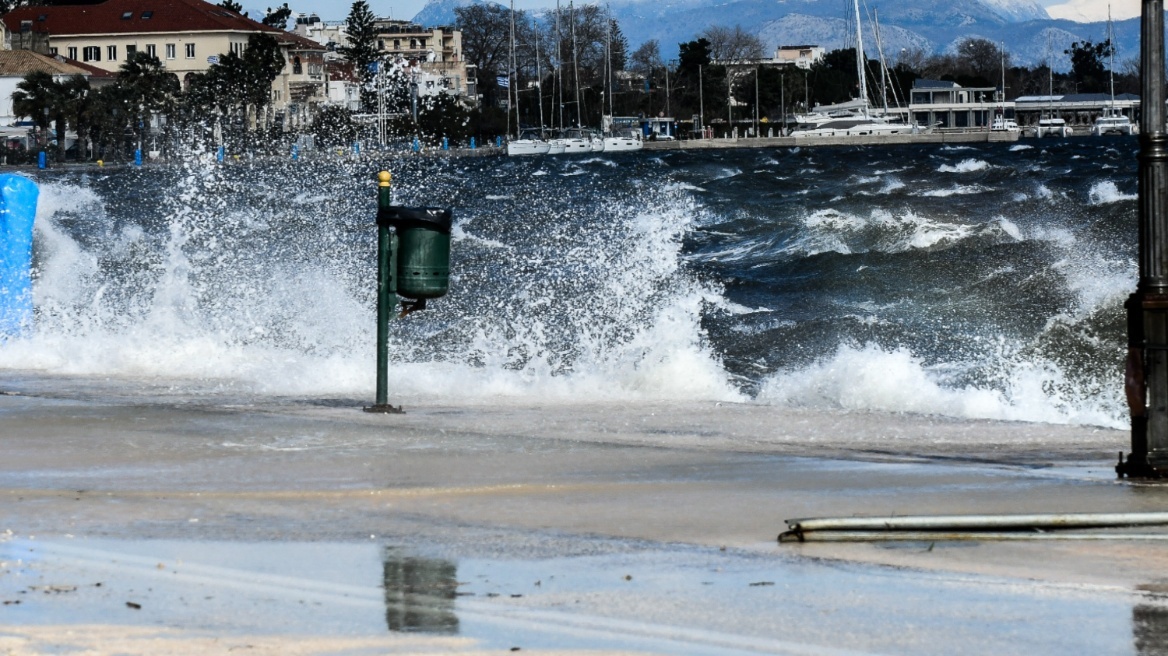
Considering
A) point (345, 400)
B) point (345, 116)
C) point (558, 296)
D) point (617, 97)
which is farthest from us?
point (617, 97)

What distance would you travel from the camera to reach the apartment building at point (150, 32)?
411 feet

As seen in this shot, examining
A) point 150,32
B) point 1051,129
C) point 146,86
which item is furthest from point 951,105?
point 146,86

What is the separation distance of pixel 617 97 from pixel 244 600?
483ft

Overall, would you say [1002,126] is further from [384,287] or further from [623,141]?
[384,287]

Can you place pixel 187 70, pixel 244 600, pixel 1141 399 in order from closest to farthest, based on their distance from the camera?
pixel 244 600 → pixel 1141 399 → pixel 187 70

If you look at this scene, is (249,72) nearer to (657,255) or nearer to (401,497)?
(657,255)

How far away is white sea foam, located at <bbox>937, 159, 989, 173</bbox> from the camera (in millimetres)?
67438

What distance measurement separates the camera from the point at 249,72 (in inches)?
4764

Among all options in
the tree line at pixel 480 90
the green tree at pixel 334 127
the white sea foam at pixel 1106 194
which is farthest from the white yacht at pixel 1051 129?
the white sea foam at pixel 1106 194

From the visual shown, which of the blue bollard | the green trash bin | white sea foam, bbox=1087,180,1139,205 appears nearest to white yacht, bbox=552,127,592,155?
white sea foam, bbox=1087,180,1139,205

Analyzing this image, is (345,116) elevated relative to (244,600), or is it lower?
elevated

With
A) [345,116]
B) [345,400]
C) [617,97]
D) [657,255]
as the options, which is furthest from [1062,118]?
[345,400]

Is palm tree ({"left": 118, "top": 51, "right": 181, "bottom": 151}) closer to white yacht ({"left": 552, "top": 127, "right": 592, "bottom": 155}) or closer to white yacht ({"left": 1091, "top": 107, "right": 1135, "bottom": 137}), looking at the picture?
white yacht ({"left": 552, "top": 127, "right": 592, "bottom": 155})

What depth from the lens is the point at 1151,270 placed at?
27.7 feet
